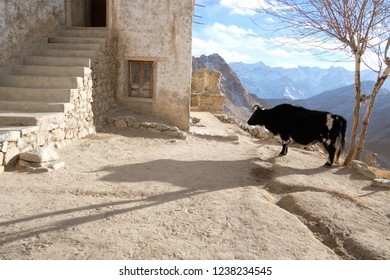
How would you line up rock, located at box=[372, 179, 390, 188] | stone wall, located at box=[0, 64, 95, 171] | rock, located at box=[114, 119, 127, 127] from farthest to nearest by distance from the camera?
rock, located at box=[114, 119, 127, 127] < rock, located at box=[372, 179, 390, 188] < stone wall, located at box=[0, 64, 95, 171]

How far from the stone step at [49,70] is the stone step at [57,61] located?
13.7 inches

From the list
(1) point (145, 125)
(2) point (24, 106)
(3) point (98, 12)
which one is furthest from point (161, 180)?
(3) point (98, 12)

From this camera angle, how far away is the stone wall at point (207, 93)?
65.0 feet

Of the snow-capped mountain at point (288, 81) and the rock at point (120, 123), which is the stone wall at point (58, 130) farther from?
the snow-capped mountain at point (288, 81)

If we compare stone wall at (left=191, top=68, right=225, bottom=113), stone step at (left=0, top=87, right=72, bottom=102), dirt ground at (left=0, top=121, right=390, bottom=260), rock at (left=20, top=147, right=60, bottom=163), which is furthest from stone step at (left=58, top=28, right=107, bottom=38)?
stone wall at (left=191, top=68, right=225, bottom=113)

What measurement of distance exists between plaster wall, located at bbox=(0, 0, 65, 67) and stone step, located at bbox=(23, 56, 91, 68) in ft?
1.02

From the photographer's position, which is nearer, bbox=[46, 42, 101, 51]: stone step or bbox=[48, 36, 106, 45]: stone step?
bbox=[46, 42, 101, 51]: stone step

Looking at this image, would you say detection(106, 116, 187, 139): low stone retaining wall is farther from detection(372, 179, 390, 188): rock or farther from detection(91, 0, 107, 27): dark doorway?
detection(91, 0, 107, 27): dark doorway

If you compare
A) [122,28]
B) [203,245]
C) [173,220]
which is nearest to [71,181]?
[173,220]

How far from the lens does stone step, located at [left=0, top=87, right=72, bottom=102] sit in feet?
21.2

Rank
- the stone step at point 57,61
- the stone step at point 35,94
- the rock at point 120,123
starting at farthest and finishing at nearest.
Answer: the rock at point 120,123, the stone step at point 57,61, the stone step at point 35,94

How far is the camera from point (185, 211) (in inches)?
143

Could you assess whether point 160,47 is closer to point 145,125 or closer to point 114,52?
point 114,52

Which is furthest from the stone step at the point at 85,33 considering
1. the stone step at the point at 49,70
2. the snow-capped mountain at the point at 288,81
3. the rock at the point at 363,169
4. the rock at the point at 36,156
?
the snow-capped mountain at the point at 288,81
